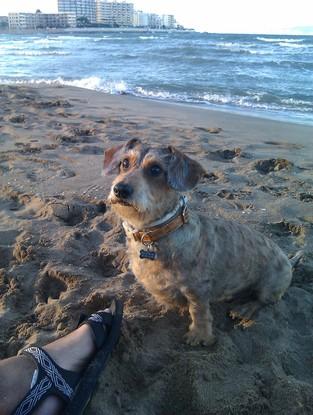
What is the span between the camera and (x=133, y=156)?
134 inches

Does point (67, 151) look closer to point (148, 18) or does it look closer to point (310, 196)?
point (310, 196)

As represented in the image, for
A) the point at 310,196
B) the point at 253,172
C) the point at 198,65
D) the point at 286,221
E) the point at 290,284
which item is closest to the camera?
the point at 290,284

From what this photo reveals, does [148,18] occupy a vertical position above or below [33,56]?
above

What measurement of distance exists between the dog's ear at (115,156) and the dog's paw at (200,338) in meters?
1.56

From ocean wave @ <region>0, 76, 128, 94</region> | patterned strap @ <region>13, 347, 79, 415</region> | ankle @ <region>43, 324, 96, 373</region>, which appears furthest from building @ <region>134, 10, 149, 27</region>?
patterned strap @ <region>13, 347, 79, 415</region>

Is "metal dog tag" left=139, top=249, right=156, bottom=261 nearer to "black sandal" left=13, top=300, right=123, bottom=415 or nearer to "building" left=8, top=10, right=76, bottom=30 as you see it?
"black sandal" left=13, top=300, right=123, bottom=415

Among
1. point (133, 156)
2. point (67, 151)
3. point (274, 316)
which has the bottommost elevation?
point (274, 316)

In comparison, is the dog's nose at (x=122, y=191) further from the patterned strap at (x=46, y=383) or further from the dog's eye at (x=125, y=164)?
the patterned strap at (x=46, y=383)

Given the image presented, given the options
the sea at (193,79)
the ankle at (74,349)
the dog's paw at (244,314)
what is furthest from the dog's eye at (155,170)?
the sea at (193,79)

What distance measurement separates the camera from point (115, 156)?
12.2ft

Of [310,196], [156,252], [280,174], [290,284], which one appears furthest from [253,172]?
[156,252]

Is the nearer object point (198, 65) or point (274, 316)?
point (274, 316)

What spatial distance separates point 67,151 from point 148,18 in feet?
436

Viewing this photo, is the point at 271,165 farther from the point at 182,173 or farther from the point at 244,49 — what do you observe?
the point at 244,49
